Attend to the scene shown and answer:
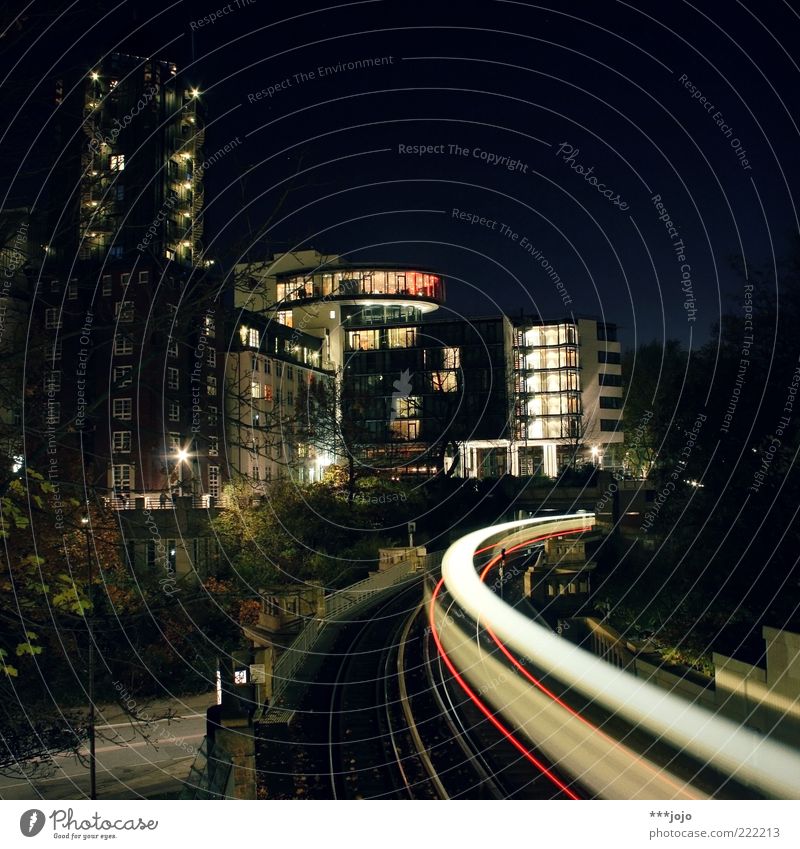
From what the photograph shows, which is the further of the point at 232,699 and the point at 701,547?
the point at 701,547

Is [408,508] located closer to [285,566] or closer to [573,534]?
[573,534]

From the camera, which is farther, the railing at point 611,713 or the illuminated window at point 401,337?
the illuminated window at point 401,337

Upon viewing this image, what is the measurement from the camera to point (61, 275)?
8.65 m

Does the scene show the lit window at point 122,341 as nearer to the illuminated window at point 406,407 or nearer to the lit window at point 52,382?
the lit window at point 52,382

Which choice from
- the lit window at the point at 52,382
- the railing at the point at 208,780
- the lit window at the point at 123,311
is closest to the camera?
the lit window at the point at 123,311

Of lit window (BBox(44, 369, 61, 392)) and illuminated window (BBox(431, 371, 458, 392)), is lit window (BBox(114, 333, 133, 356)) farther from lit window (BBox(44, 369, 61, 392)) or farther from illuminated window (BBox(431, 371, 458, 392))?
illuminated window (BBox(431, 371, 458, 392))

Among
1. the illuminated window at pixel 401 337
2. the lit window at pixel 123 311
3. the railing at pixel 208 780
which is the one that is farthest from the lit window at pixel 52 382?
the illuminated window at pixel 401 337

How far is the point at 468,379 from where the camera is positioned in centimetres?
9244

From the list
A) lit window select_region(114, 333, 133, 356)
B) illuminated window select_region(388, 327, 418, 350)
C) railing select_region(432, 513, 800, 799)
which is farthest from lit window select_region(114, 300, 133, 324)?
illuminated window select_region(388, 327, 418, 350)

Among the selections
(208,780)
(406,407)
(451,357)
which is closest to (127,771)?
(208,780)

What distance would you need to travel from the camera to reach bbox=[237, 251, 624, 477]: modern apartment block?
88.6 metres

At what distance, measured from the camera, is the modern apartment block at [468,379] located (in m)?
88.6
